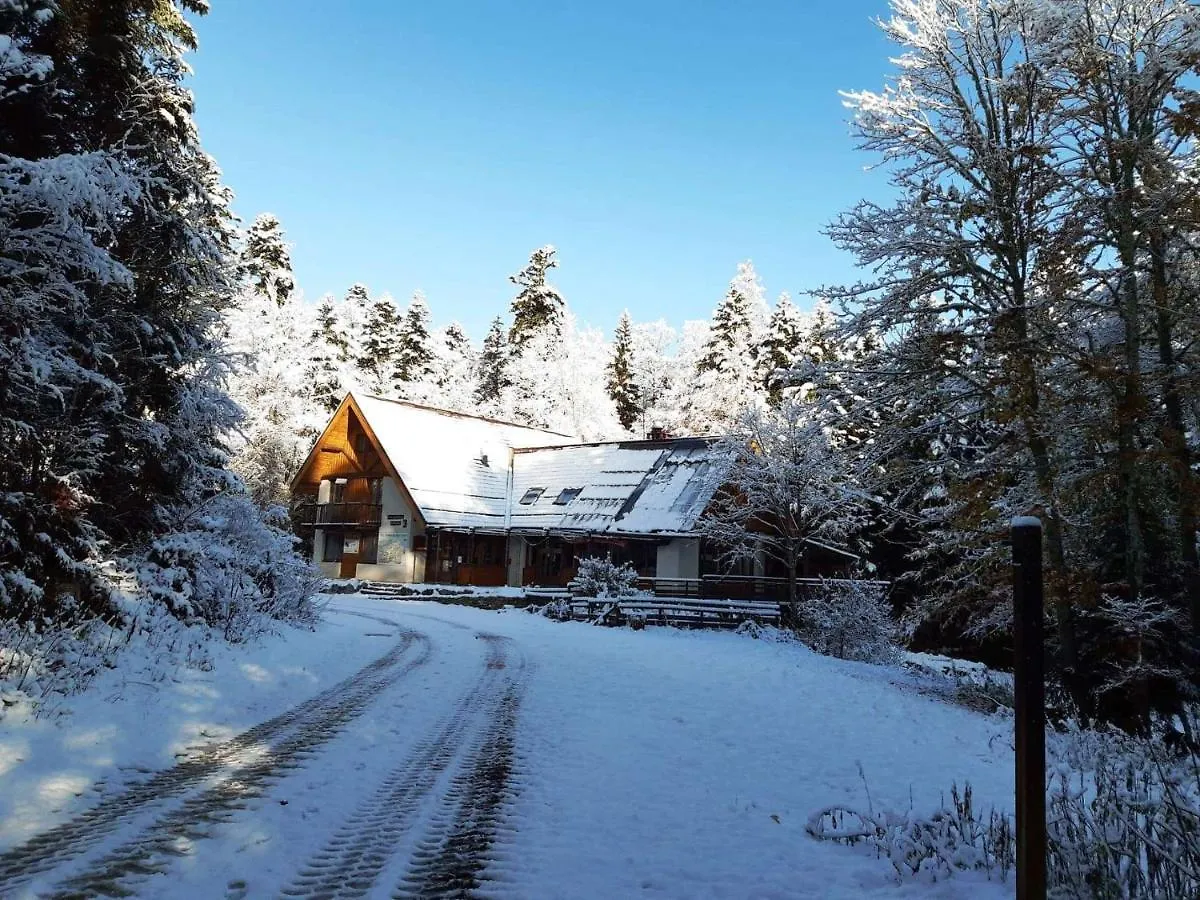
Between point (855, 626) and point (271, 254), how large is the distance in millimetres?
45915

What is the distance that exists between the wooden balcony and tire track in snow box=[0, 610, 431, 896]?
2909 centimetres

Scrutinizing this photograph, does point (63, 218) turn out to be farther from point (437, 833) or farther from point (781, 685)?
point (781, 685)

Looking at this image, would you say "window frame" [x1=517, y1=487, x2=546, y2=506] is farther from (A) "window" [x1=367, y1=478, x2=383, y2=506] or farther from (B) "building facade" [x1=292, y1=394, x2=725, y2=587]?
(A) "window" [x1=367, y1=478, x2=383, y2=506]

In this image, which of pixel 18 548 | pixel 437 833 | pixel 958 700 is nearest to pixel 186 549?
pixel 18 548

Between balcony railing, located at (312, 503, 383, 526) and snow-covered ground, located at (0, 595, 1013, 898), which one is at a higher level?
balcony railing, located at (312, 503, 383, 526)

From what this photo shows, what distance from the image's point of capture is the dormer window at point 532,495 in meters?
39.3

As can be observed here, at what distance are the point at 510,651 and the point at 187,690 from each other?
743 cm

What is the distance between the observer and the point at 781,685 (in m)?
13.6

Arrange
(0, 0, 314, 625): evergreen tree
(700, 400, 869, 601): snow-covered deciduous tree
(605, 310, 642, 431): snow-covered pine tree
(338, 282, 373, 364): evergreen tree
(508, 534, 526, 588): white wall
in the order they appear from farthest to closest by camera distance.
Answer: (605, 310, 642, 431): snow-covered pine tree, (338, 282, 373, 364): evergreen tree, (508, 534, 526, 588): white wall, (700, 400, 869, 601): snow-covered deciduous tree, (0, 0, 314, 625): evergreen tree

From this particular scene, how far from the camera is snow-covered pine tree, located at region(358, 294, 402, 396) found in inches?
2309

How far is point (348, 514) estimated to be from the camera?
131ft

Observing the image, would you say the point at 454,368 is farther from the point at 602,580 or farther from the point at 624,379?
the point at 602,580

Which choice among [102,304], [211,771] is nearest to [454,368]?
[102,304]

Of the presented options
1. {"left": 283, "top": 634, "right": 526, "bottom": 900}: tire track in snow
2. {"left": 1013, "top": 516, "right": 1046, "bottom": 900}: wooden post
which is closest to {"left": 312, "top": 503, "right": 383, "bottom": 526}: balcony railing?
{"left": 283, "top": 634, "right": 526, "bottom": 900}: tire track in snow
